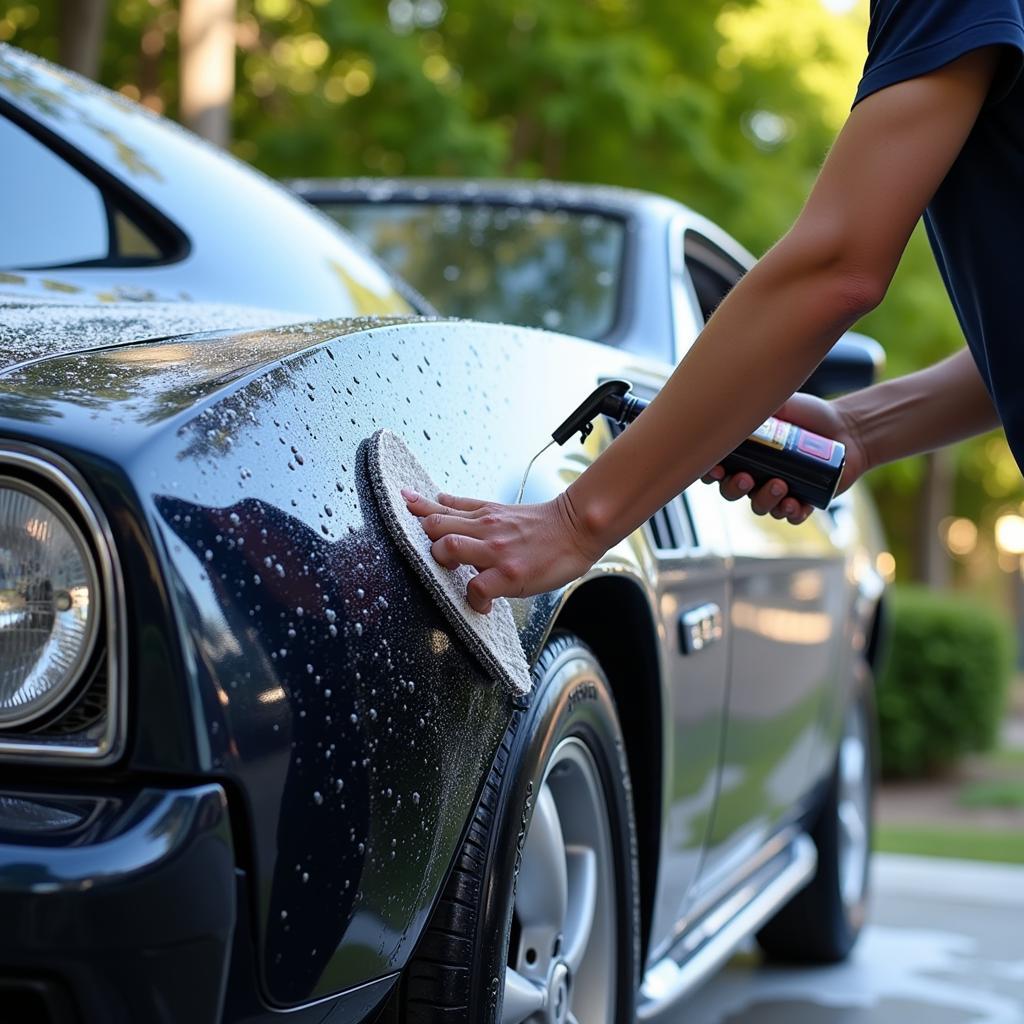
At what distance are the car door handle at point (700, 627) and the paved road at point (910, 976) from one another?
1.46 m

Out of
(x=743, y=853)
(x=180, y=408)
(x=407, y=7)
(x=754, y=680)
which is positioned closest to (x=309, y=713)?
(x=180, y=408)

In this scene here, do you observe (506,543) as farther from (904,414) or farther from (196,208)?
(196,208)

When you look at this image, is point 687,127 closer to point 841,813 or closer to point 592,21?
point 592,21

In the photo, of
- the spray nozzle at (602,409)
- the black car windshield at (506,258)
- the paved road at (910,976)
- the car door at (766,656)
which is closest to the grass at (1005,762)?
the paved road at (910,976)


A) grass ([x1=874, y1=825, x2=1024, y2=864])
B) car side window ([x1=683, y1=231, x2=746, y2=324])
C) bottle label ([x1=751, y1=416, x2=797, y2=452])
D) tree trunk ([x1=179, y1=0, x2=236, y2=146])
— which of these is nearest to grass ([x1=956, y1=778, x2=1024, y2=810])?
grass ([x1=874, y1=825, x2=1024, y2=864])

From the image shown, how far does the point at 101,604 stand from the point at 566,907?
90 cm

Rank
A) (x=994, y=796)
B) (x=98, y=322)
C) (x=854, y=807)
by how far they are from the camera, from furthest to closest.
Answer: (x=994, y=796), (x=854, y=807), (x=98, y=322)

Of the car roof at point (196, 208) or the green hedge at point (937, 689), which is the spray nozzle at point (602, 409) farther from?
the green hedge at point (937, 689)

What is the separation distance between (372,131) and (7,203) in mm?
8708

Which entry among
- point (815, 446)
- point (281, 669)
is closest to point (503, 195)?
point (815, 446)

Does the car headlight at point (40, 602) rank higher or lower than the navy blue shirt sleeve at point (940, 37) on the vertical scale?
lower

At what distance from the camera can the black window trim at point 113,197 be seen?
2432mm

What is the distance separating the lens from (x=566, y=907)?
1.97 m

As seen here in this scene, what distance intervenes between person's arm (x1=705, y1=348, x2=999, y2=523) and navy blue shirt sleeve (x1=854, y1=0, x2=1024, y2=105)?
73 cm
